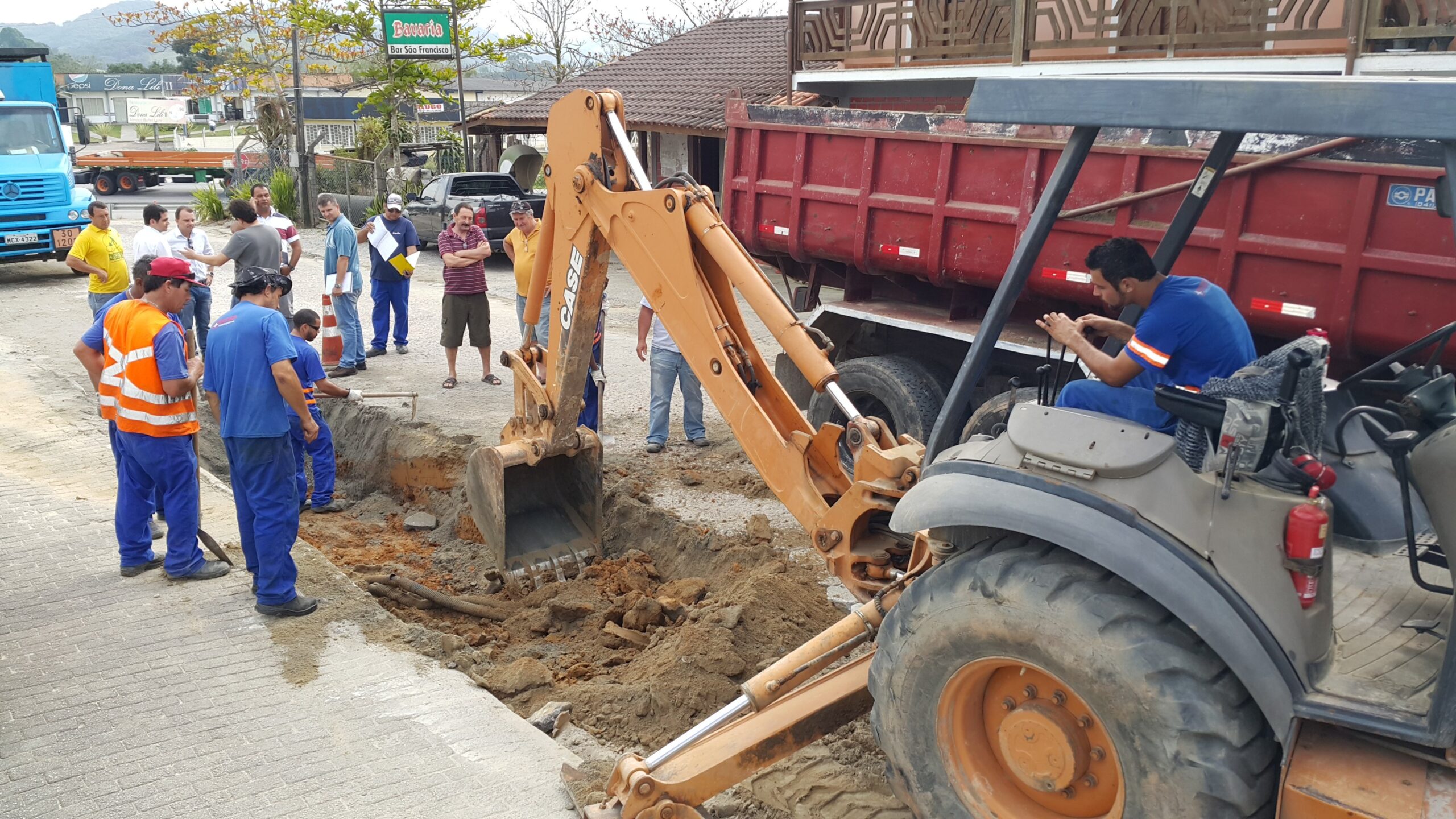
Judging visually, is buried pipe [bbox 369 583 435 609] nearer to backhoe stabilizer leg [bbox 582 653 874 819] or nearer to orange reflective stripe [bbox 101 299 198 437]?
orange reflective stripe [bbox 101 299 198 437]

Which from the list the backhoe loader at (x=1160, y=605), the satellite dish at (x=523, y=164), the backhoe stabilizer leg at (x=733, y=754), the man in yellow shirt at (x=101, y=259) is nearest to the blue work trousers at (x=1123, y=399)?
the backhoe loader at (x=1160, y=605)

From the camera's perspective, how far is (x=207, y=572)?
239 inches

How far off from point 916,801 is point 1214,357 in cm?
166

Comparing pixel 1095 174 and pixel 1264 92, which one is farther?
pixel 1095 174

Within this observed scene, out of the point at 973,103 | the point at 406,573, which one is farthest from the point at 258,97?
the point at 973,103

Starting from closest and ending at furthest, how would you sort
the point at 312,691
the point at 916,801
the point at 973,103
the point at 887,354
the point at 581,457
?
the point at 973,103 < the point at 916,801 < the point at 312,691 < the point at 581,457 < the point at 887,354

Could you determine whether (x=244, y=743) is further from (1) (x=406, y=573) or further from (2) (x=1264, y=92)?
(2) (x=1264, y=92)

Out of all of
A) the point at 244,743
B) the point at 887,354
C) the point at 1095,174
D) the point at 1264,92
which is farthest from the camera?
the point at 887,354

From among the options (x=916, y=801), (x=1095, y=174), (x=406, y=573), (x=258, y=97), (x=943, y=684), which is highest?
(x=258, y=97)

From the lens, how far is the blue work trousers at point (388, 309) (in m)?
11.5

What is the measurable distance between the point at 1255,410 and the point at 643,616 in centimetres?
385

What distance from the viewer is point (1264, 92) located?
2.51m

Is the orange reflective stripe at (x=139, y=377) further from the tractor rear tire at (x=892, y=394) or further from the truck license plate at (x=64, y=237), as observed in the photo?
the truck license plate at (x=64, y=237)

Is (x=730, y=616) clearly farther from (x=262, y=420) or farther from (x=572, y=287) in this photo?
(x=262, y=420)
